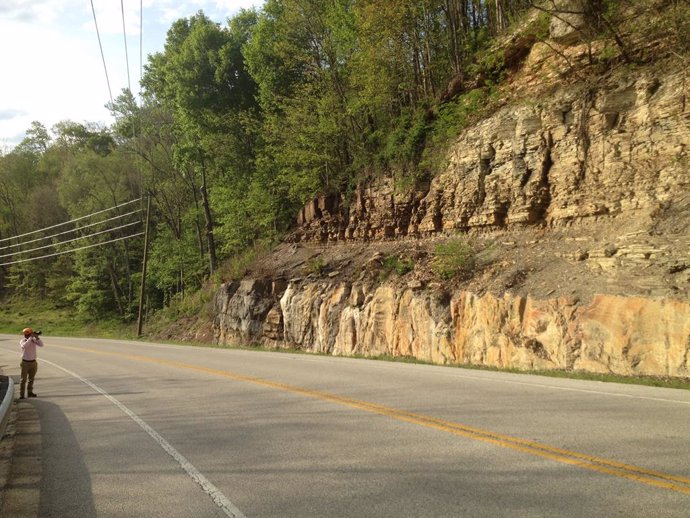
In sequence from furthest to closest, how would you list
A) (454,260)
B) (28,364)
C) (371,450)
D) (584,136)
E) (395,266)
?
(395,266) < (454,260) < (584,136) < (28,364) < (371,450)

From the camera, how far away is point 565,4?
1817 cm

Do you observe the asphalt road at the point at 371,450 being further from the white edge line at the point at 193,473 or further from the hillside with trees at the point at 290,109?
the hillside with trees at the point at 290,109

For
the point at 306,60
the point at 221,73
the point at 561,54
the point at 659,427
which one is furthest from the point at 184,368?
the point at 221,73

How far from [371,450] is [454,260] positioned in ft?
42.3

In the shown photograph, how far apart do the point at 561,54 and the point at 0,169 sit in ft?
229

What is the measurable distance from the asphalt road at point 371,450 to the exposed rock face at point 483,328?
7.23 feet

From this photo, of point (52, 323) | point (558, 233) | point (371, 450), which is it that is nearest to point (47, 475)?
point (371, 450)

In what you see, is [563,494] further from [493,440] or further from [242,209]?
[242,209]

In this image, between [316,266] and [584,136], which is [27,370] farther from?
[584,136]

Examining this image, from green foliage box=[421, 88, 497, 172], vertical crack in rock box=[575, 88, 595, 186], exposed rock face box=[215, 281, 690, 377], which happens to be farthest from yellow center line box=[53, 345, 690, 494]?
green foliage box=[421, 88, 497, 172]

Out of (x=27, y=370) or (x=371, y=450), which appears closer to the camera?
(x=371, y=450)

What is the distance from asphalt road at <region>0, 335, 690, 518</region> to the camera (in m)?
4.76

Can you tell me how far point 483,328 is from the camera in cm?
1600

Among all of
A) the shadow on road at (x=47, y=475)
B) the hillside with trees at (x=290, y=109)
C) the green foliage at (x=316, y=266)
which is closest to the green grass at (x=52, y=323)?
the hillside with trees at (x=290, y=109)
